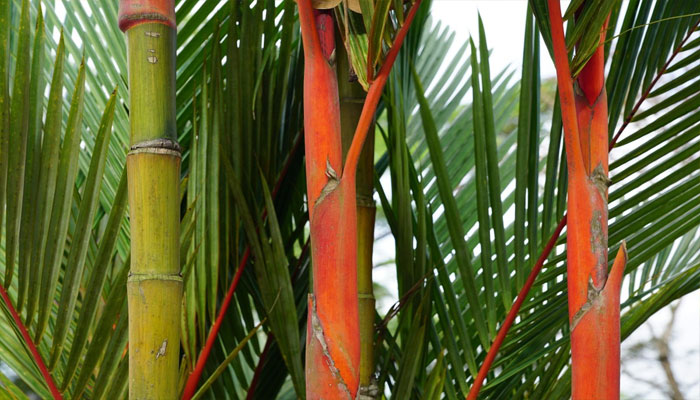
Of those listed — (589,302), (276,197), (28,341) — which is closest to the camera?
(589,302)

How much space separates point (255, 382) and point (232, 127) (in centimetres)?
24

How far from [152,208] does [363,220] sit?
0.16 metres

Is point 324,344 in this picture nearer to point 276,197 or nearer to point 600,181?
point 600,181

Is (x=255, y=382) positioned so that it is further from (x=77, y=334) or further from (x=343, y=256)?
(x=343, y=256)

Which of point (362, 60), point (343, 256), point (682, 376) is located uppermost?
point (682, 376)

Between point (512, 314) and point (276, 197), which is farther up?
point (276, 197)

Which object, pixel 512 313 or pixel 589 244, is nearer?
pixel 589 244

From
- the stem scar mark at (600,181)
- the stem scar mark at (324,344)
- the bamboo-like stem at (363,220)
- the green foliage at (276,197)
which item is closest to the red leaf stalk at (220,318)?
the green foliage at (276,197)

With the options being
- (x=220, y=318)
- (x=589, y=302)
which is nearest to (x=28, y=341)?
(x=220, y=318)

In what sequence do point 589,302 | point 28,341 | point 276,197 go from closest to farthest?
point 589,302, point 28,341, point 276,197

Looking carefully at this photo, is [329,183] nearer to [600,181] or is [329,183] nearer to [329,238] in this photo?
[329,238]

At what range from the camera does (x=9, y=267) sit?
50cm

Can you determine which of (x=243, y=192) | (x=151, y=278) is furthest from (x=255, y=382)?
(x=151, y=278)

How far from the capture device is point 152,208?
1.44 feet
